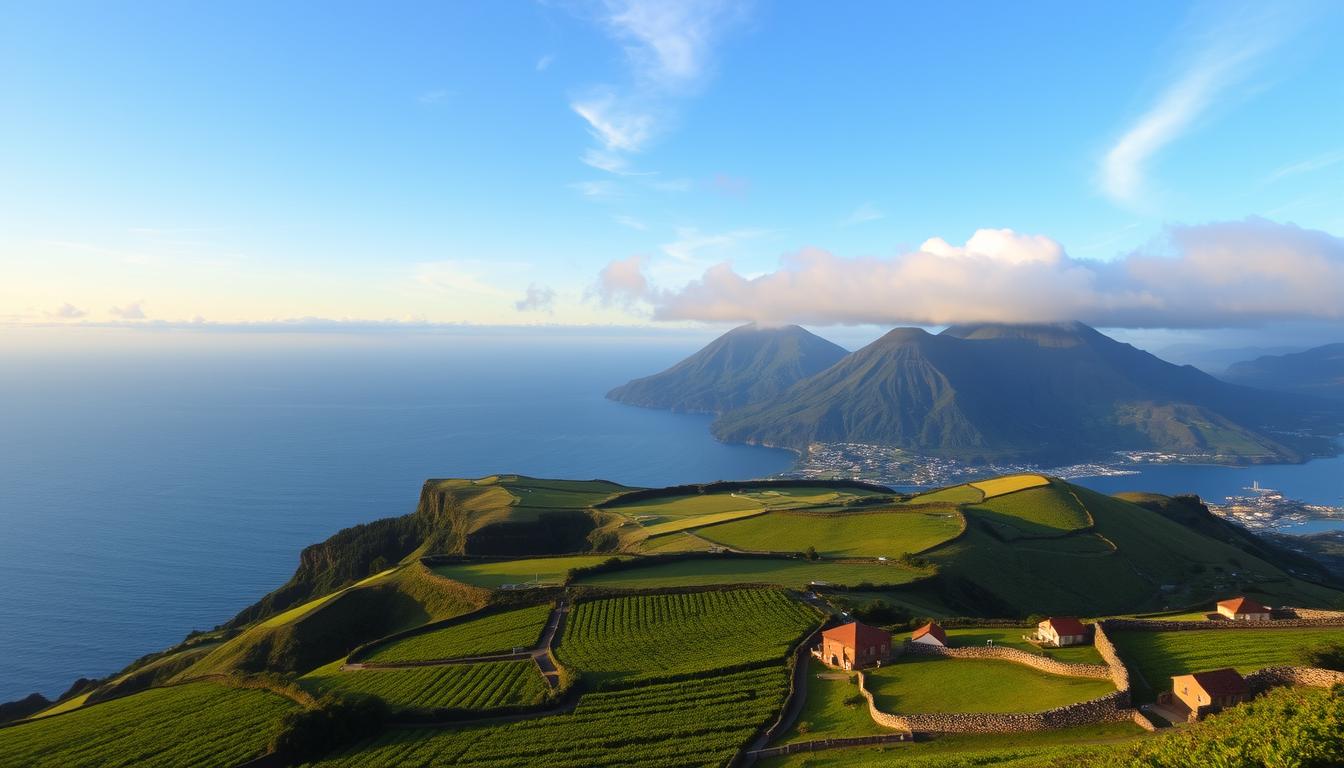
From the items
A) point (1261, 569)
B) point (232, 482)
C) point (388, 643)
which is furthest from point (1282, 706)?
point (232, 482)

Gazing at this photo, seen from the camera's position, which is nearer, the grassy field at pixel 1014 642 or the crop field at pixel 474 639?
the grassy field at pixel 1014 642

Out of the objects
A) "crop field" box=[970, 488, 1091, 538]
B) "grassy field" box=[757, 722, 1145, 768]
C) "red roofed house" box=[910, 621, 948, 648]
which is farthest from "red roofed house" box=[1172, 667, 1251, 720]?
"crop field" box=[970, 488, 1091, 538]

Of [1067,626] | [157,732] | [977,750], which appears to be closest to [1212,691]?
[977,750]

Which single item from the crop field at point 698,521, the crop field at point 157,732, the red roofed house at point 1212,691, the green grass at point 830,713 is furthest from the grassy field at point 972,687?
the crop field at point 698,521

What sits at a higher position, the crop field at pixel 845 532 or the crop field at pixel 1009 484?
the crop field at pixel 1009 484

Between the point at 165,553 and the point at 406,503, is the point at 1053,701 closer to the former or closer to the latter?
the point at 165,553

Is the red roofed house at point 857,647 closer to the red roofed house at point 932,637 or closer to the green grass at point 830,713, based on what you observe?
the green grass at point 830,713

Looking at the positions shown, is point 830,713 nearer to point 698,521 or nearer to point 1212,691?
point 1212,691
